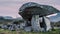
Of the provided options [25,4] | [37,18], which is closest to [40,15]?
[37,18]

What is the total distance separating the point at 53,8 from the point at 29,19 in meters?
3.27

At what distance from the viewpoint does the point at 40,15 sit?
23312 millimetres

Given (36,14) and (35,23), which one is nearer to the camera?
(36,14)

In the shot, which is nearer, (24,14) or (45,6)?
(45,6)

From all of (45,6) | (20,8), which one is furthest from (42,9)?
(20,8)

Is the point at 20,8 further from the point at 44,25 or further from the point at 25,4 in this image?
the point at 44,25

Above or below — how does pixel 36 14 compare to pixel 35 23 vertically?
above

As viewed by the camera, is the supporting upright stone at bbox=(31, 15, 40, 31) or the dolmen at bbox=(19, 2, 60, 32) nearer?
the dolmen at bbox=(19, 2, 60, 32)

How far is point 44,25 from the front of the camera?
78.9 feet

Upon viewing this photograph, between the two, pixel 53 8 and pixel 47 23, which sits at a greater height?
pixel 53 8

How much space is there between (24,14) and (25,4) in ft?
5.95

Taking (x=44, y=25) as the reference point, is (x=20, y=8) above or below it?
above

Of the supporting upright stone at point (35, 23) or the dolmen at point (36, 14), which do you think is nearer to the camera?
the dolmen at point (36, 14)

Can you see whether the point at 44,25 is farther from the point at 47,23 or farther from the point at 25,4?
the point at 25,4
